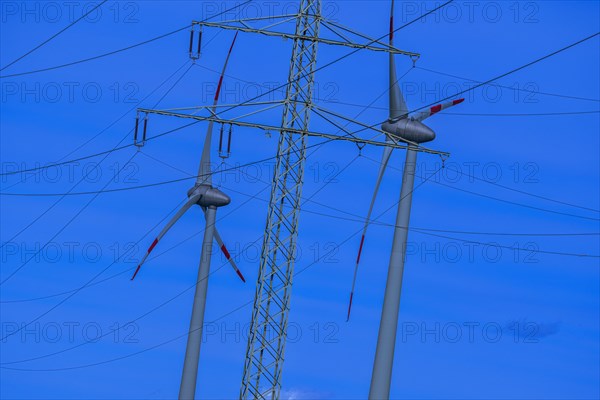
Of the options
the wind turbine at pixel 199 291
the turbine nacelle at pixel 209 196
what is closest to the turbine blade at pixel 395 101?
the wind turbine at pixel 199 291

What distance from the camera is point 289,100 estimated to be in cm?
8338

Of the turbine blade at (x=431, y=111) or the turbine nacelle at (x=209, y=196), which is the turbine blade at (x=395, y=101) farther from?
the turbine nacelle at (x=209, y=196)

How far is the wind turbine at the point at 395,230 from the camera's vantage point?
88875mm

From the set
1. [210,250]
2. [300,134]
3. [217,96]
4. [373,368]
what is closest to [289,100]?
[300,134]

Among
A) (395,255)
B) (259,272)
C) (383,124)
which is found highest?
(383,124)

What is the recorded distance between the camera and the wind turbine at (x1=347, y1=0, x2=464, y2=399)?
88.9 m

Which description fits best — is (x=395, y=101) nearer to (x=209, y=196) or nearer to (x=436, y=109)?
(x=436, y=109)

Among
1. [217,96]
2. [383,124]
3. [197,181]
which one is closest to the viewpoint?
[383,124]

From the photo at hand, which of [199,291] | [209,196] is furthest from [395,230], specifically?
[209,196]

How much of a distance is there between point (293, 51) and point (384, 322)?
15.2 metres

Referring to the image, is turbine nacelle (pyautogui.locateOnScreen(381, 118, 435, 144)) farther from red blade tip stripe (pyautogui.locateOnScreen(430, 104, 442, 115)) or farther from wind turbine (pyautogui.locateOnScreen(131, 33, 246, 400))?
wind turbine (pyautogui.locateOnScreen(131, 33, 246, 400))

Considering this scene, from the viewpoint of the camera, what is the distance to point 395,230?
9138cm

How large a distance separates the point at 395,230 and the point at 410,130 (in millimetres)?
7006

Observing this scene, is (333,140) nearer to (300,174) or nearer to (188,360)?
(300,174)
